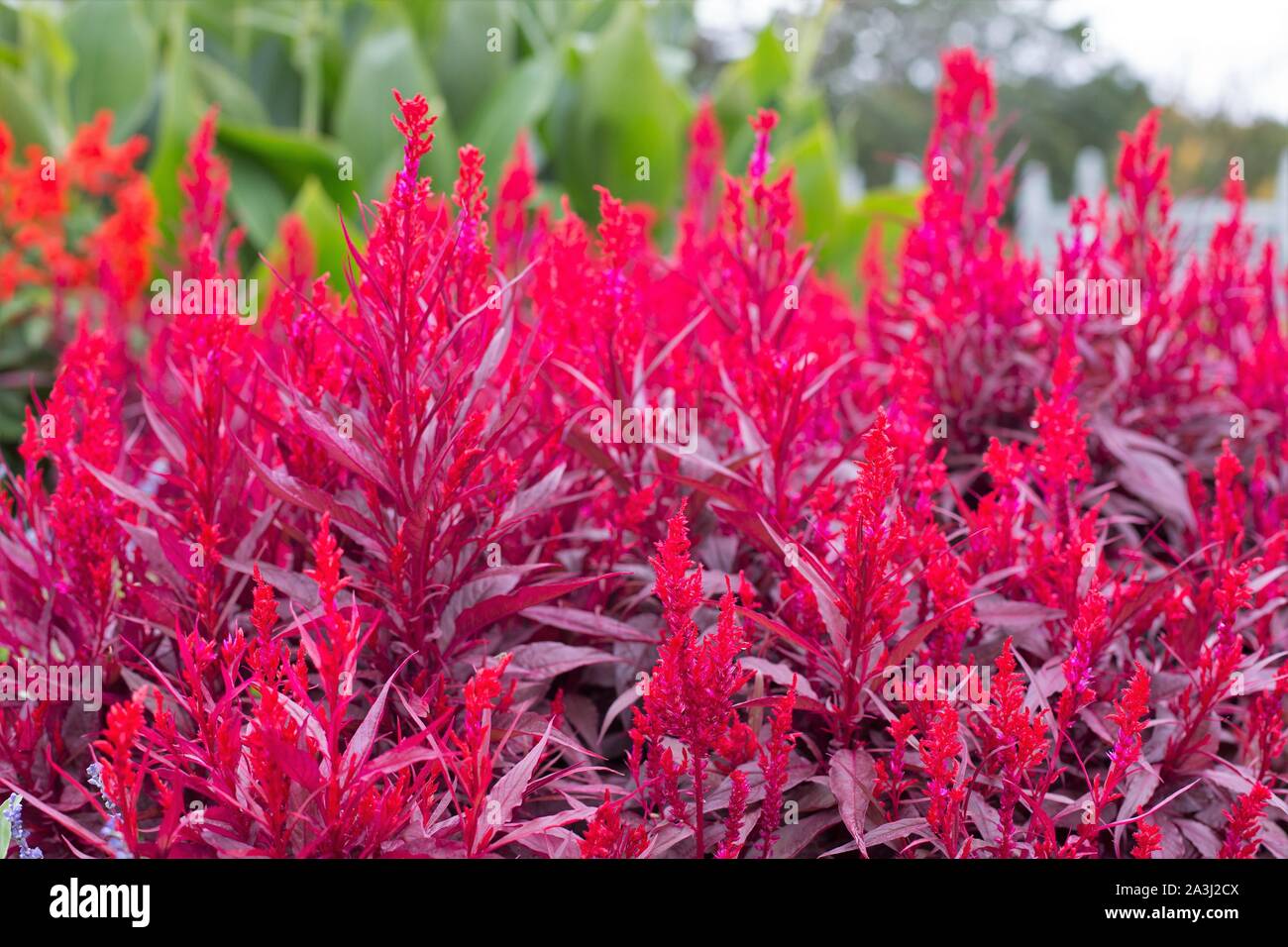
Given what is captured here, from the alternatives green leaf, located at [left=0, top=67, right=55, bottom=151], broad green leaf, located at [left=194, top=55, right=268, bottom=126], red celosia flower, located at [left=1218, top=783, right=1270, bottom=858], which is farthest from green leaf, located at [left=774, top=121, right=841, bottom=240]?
red celosia flower, located at [left=1218, top=783, right=1270, bottom=858]

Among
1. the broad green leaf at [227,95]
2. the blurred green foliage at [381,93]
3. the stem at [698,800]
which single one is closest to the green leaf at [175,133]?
the blurred green foliage at [381,93]

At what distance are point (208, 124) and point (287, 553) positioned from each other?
0.68 metres

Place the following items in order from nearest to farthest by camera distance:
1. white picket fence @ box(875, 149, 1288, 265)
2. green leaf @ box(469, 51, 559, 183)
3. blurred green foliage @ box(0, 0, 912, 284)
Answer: green leaf @ box(469, 51, 559, 183), blurred green foliage @ box(0, 0, 912, 284), white picket fence @ box(875, 149, 1288, 265)

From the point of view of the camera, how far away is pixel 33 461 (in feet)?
4.51

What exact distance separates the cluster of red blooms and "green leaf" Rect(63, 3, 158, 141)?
4.20m

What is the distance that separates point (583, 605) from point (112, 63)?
509 cm

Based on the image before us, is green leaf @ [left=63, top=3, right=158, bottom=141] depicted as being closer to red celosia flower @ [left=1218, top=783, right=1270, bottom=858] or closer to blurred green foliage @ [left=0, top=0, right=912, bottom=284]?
blurred green foliage @ [left=0, top=0, right=912, bottom=284]

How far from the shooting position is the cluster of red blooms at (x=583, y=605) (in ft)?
3.51

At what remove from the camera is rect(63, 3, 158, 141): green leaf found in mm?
5188

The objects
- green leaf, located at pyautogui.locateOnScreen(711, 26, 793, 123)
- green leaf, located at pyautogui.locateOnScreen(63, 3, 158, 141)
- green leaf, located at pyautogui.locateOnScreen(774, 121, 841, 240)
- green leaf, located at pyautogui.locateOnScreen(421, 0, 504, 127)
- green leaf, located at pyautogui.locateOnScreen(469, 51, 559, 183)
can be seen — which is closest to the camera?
green leaf, located at pyautogui.locateOnScreen(469, 51, 559, 183)

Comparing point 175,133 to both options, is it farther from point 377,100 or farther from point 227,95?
point 377,100
